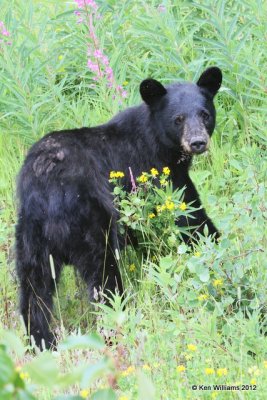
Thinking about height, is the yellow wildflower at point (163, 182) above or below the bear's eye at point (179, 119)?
below

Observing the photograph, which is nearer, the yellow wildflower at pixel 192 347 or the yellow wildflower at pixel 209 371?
the yellow wildflower at pixel 209 371

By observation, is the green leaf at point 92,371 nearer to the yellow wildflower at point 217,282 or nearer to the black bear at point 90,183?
the yellow wildflower at point 217,282

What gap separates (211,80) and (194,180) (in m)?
0.77

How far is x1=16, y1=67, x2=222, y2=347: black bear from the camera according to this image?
508cm

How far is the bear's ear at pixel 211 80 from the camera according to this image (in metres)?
6.07

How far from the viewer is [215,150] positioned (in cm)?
692

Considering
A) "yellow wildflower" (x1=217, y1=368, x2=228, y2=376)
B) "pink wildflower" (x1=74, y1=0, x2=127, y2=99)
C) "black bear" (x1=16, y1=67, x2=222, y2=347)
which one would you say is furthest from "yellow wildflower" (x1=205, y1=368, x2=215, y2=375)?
"pink wildflower" (x1=74, y1=0, x2=127, y2=99)

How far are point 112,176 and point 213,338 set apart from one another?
6.30 feet

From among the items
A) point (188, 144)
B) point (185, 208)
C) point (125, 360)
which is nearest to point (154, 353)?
point (125, 360)

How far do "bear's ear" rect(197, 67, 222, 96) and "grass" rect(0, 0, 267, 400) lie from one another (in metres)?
0.52

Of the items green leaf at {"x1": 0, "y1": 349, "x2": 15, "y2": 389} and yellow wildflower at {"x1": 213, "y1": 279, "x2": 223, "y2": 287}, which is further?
yellow wildflower at {"x1": 213, "y1": 279, "x2": 223, "y2": 287}

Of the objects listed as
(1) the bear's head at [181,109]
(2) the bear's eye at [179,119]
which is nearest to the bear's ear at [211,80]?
(1) the bear's head at [181,109]

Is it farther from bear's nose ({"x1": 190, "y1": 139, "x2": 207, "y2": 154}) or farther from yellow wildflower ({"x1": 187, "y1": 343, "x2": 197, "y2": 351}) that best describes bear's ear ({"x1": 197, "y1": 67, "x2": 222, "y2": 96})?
yellow wildflower ({"x1": 187, "y1": 343, "x2": 197, "y2": 351})

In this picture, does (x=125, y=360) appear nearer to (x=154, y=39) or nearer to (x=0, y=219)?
(x=0, y=219)
